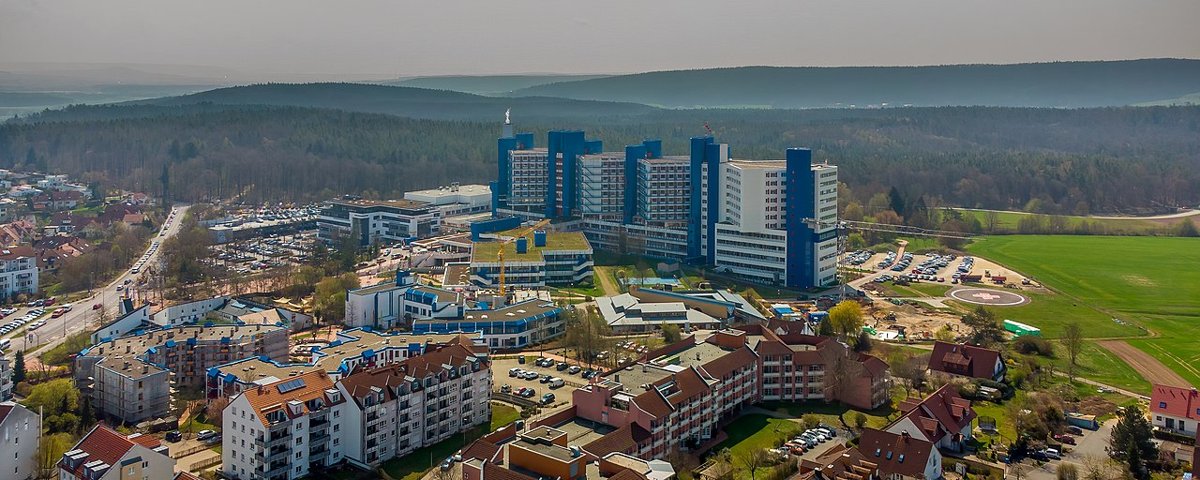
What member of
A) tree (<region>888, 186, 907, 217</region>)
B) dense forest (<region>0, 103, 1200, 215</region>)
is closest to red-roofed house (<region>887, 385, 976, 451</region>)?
tree (<region>888, 186, 907, 217</region>)

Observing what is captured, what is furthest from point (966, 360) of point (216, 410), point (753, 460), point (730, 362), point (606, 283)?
point (216, 410)

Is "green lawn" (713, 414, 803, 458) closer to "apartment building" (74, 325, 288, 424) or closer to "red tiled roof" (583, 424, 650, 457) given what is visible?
"red tiled roof" (583, 424, 650, 457)

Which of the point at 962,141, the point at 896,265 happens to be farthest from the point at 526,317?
the point at 962,141

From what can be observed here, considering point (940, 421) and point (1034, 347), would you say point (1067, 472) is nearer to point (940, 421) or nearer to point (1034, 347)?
point (940, 421)

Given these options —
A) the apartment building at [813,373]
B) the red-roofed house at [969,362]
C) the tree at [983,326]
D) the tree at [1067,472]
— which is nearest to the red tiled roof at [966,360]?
the red-roofed house at [969,362]

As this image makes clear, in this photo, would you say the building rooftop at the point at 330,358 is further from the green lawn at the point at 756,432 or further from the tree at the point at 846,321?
the tree at the point at 846,321

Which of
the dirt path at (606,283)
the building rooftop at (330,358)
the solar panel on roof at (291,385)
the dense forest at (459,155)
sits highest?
the dense forest at (459,155)
